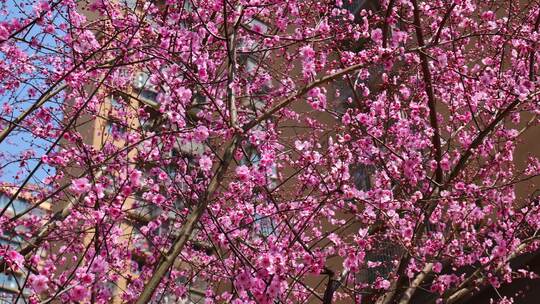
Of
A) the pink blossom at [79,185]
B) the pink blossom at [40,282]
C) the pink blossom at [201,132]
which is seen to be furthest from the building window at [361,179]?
the pink blossom at [40,282]

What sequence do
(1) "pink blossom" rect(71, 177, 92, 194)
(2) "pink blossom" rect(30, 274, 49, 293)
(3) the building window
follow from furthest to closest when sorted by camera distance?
(3) the building window, (1) "pink blossom" rect(71, 177, 92, 194), (2) "pink blossom" rect(30, 274, 49, 293)

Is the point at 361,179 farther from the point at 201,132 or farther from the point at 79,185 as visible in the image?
the point at 79,185

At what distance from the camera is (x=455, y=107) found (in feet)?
26.1

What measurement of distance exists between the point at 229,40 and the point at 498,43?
4.42 metres

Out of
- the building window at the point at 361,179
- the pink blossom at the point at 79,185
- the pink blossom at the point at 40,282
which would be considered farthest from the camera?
the building window at the point at 361,179

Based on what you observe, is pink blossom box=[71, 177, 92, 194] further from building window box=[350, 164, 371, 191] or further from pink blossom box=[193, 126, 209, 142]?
building window box=[350, 164, 371, 191]

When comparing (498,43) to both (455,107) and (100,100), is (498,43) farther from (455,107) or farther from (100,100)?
(100,100)

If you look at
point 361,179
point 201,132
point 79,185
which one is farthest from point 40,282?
point 361,179

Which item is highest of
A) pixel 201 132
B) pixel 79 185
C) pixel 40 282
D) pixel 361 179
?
pixel 361 179

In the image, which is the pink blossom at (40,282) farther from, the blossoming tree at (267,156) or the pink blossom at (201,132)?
the pink blossom at (201,132)

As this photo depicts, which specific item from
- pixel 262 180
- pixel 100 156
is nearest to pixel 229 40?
pixel 262 180

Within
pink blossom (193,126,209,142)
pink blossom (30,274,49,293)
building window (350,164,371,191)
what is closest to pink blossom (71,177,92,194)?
pink blossom (30,274,49,293)

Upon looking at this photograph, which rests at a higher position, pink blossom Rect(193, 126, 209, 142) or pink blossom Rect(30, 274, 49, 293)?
pink blossom Rect(193, 126, 209, 142)

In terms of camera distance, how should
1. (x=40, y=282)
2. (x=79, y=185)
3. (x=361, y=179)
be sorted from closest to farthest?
(x=40, y=282)
(x=79, y=185)
(x=361, y=179)
